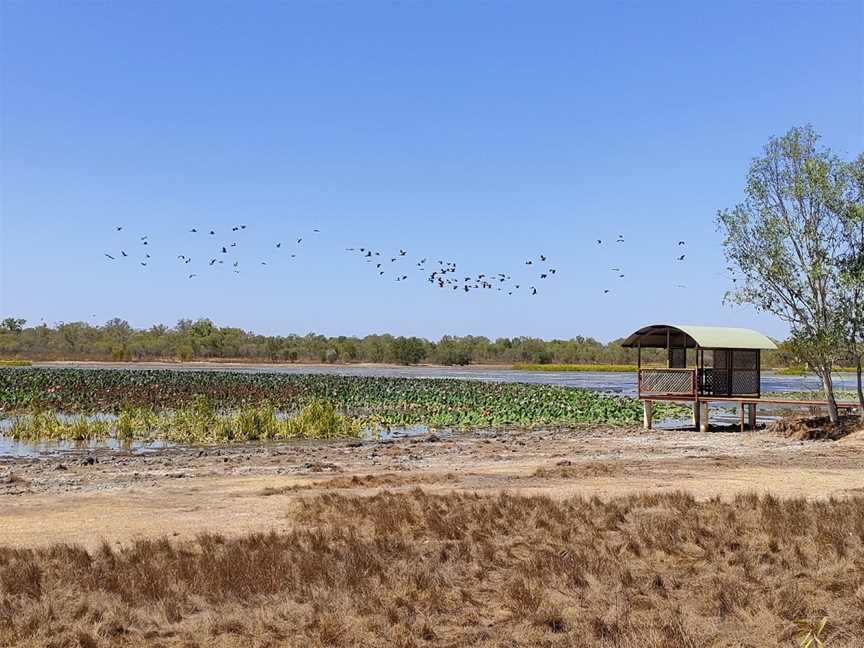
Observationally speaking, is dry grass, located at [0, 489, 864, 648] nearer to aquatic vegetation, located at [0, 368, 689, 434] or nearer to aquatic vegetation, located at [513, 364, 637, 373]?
aquatic vegetation, located at [0, 368, 689, 434]

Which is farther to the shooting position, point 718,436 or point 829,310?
point 718,436

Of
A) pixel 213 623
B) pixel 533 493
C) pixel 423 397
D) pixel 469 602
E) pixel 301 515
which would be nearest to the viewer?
pixel 213 623

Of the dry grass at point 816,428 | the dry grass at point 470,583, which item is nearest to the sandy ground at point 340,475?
the dry grass at point 816,428

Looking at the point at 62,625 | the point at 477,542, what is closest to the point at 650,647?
the point at 477,542

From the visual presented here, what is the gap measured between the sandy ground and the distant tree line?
100 m

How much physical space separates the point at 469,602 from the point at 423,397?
125 ft

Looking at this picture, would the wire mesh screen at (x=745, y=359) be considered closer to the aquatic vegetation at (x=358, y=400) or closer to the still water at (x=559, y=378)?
the aquatic vegetation at (x=358, y=400)

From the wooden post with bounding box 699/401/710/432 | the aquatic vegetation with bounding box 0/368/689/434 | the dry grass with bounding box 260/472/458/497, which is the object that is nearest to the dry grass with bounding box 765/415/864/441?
the wooden post with bounding box 699/401/710/432

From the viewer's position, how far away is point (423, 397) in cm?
4634

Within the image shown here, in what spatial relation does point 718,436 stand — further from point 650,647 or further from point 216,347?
point 216,347

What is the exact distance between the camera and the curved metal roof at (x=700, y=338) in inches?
1185

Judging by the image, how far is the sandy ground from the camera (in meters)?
12.8

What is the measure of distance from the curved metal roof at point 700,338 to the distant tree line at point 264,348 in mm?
90809

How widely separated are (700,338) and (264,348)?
109m
